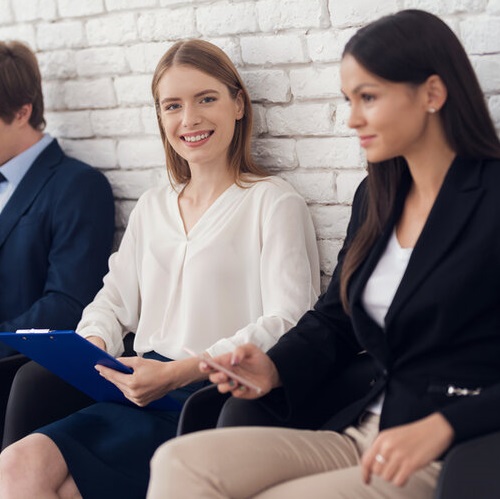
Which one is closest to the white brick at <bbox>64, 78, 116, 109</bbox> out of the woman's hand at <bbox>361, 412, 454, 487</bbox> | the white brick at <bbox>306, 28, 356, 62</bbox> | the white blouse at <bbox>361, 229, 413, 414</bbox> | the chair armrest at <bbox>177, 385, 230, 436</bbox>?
the white brick at <bbox>306, 28, 356, 62</bbox>

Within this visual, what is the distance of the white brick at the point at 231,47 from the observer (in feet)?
8.95

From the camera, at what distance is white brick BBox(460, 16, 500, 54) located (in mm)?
2236

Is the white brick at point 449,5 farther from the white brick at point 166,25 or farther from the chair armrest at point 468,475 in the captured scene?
the chair armrest at point 468,475

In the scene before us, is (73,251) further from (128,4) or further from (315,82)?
(315,82)

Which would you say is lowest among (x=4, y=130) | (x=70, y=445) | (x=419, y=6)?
(x=70, y=445)

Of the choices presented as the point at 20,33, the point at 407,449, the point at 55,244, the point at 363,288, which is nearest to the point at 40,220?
the point at 55,244

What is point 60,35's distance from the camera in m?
3.18

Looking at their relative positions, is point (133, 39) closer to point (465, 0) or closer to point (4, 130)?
point (4, 130)

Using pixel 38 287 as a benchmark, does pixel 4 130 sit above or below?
above

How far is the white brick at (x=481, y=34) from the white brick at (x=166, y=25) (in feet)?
2.81

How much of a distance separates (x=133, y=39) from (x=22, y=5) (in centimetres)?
52

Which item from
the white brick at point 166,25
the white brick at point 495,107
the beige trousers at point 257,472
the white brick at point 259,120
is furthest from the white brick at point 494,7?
the beige trousers at point 257,472

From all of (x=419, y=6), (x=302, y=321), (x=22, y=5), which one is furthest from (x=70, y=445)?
(x=22, y=5)

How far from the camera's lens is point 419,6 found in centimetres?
234
